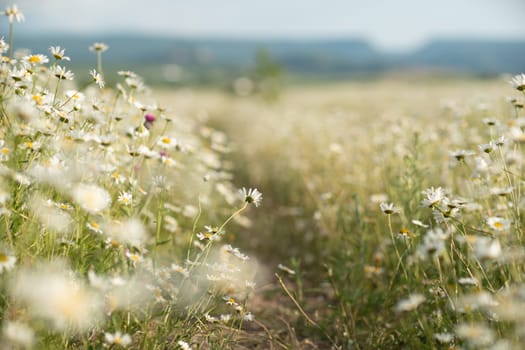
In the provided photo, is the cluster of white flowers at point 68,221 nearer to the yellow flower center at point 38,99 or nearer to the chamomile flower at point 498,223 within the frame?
the yellow flower center at point 38,99

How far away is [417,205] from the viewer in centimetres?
247

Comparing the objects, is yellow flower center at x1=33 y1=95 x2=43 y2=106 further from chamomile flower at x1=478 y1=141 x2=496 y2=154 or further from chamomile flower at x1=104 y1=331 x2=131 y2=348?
chamomile flower at x1=478 y1=141 x2=496 y2=154

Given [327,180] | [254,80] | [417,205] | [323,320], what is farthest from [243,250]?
[254,80]

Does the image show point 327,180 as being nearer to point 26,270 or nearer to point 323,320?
point 323,320

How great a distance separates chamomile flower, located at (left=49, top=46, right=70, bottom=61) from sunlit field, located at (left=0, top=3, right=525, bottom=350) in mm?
12

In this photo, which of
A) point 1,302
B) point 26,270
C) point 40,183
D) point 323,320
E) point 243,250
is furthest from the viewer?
point 243,250

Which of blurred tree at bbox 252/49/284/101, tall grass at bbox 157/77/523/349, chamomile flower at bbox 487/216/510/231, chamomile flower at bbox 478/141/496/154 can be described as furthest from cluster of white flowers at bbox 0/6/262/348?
blurred tree at bbox 252/49/284/101

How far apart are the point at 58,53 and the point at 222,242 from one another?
77.9 inches

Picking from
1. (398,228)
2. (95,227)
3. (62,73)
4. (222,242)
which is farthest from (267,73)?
(95,227)

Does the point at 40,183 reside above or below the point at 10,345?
above

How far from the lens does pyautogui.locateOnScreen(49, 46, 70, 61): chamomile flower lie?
6.73 ft

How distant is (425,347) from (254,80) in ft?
63.2

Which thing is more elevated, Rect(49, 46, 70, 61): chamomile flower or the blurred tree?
Rect(49, 46, 70, 61): chamomile flower

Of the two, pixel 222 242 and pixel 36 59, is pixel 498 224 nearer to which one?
pixel 36 59
